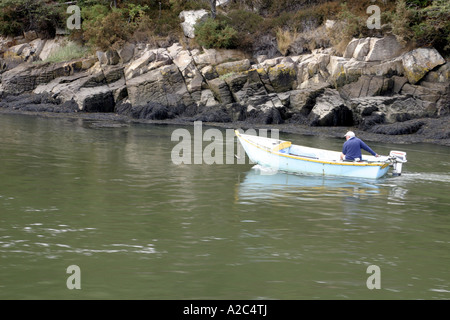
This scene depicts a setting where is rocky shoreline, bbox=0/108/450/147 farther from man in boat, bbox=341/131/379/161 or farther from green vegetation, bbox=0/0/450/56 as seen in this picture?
man in boat, bbox=341/131/379/161

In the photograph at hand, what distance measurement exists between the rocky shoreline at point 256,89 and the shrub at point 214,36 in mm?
602

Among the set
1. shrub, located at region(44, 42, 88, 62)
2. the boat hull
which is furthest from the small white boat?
shrub, located at region(44, 42, 88, 62)

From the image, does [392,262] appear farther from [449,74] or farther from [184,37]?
[184,37]

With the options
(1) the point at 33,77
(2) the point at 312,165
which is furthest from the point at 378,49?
(1) the point at 33,77

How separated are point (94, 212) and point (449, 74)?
24.6 meters

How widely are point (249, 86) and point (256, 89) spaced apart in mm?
459

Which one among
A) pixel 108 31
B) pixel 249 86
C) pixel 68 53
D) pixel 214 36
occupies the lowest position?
pixel 249 86

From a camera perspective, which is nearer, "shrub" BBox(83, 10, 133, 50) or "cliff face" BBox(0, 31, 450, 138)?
"cliff face" BBox(0, 31, 450, 138)

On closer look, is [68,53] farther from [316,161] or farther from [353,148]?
[353,148]

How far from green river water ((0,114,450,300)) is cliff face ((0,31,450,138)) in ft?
37.7

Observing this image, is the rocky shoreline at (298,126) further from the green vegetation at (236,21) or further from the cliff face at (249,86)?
the green vegetation at (236,21)

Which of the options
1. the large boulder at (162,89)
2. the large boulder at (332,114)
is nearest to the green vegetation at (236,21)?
the large boulder at (162,89)

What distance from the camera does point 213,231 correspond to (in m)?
11.7

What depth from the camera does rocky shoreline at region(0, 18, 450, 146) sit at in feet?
103
